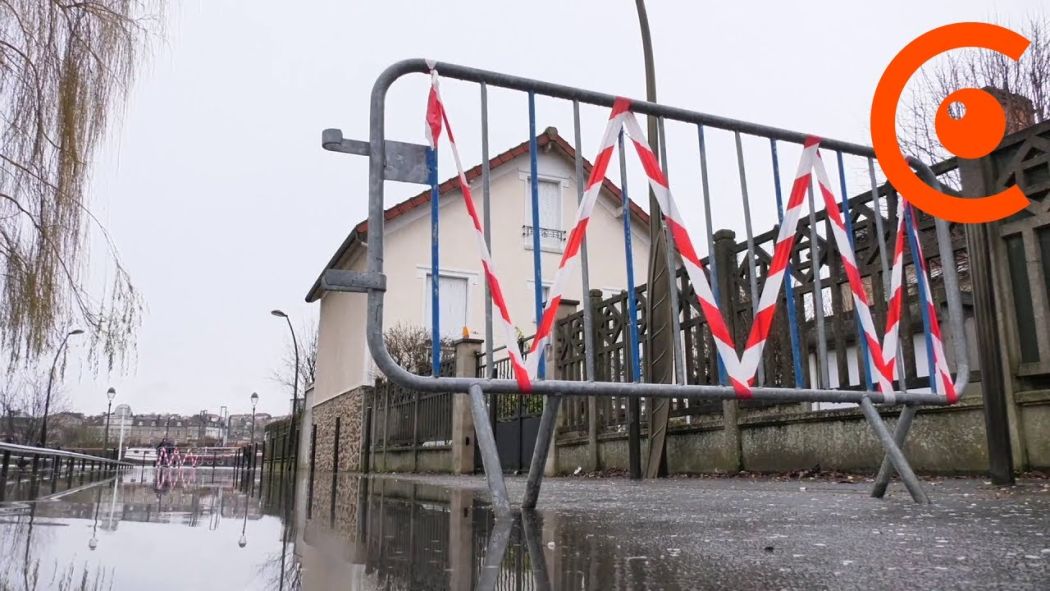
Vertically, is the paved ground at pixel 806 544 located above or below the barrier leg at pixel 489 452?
below

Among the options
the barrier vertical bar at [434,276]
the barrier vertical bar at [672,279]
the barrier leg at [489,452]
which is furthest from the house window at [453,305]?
the barrier leg at [489,452]

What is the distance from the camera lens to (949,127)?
386cm

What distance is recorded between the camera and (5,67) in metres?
6.69

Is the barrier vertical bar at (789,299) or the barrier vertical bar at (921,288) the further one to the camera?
the barrier vertical bar at (921,288)

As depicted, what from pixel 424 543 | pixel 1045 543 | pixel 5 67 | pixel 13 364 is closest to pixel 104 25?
pixel 5 67

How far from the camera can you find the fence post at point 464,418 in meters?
12.8

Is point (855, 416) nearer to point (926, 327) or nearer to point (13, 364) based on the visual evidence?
point (926, 327)

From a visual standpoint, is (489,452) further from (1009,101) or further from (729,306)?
(1009,101)

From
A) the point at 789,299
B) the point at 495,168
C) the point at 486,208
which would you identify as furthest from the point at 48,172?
the point at 495,168

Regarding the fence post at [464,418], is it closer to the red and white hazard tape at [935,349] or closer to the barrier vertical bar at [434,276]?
the red and white hazard tape at [935,349]

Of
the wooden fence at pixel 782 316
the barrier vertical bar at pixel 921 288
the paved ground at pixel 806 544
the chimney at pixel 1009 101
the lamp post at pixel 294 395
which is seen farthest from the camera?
the lamp post at pixel 294 395

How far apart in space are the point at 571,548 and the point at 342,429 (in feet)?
68.5

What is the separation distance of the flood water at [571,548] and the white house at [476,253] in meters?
15.5

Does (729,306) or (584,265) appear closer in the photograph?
(584,265)
